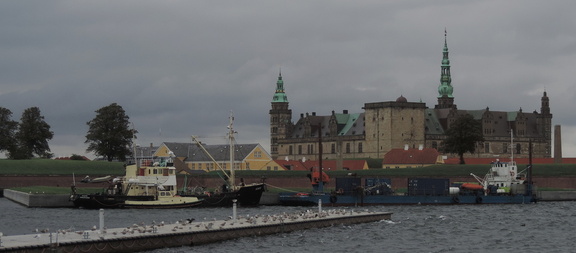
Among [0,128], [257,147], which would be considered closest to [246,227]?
[0,128]

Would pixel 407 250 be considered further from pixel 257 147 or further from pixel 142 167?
pixel 257 147

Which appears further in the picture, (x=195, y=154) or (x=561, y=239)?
(x=195, y=154)

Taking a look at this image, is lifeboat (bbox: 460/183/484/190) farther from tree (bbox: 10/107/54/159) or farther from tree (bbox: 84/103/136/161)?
tree (bbox: 10/107/54/159)

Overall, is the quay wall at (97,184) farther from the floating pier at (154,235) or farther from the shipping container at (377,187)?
the floating pier at (154,235)

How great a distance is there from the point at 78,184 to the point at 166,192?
38.0 m

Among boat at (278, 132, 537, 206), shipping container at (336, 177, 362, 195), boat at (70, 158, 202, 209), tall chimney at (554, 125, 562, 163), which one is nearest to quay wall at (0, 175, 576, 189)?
tall chimney at (554, 125, 562, 163)

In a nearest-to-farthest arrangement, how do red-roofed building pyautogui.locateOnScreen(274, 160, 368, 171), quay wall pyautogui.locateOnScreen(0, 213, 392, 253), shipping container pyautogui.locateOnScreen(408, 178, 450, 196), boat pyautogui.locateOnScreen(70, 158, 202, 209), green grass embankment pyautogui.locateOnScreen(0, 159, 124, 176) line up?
quay wall pyautogui.locateOnScreen(0, 213, 392, 253) → boat pyautogui.locateOnScreen(70, 158, 202, 209) → shipping container pyautogui.locateOnScreen(408, 178, 450, 196) → green grass embankment pyautogui.locateOnScreen(0, 159, 124, 176) → red-roofed building pyautogui.locateOnScreen(274, 160, 368, 171)

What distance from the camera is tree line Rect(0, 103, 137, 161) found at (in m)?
151

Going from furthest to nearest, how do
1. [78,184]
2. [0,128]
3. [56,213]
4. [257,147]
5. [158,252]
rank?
[257,147]
[0,128]
[78,184]
[56,213]
[158,252]

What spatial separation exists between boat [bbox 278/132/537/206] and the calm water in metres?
3.52

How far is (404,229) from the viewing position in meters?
75.8

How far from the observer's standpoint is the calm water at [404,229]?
62.0m

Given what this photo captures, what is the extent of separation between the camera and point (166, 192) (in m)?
101

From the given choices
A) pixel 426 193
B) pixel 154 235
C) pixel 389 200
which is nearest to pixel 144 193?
pixel 389 200
